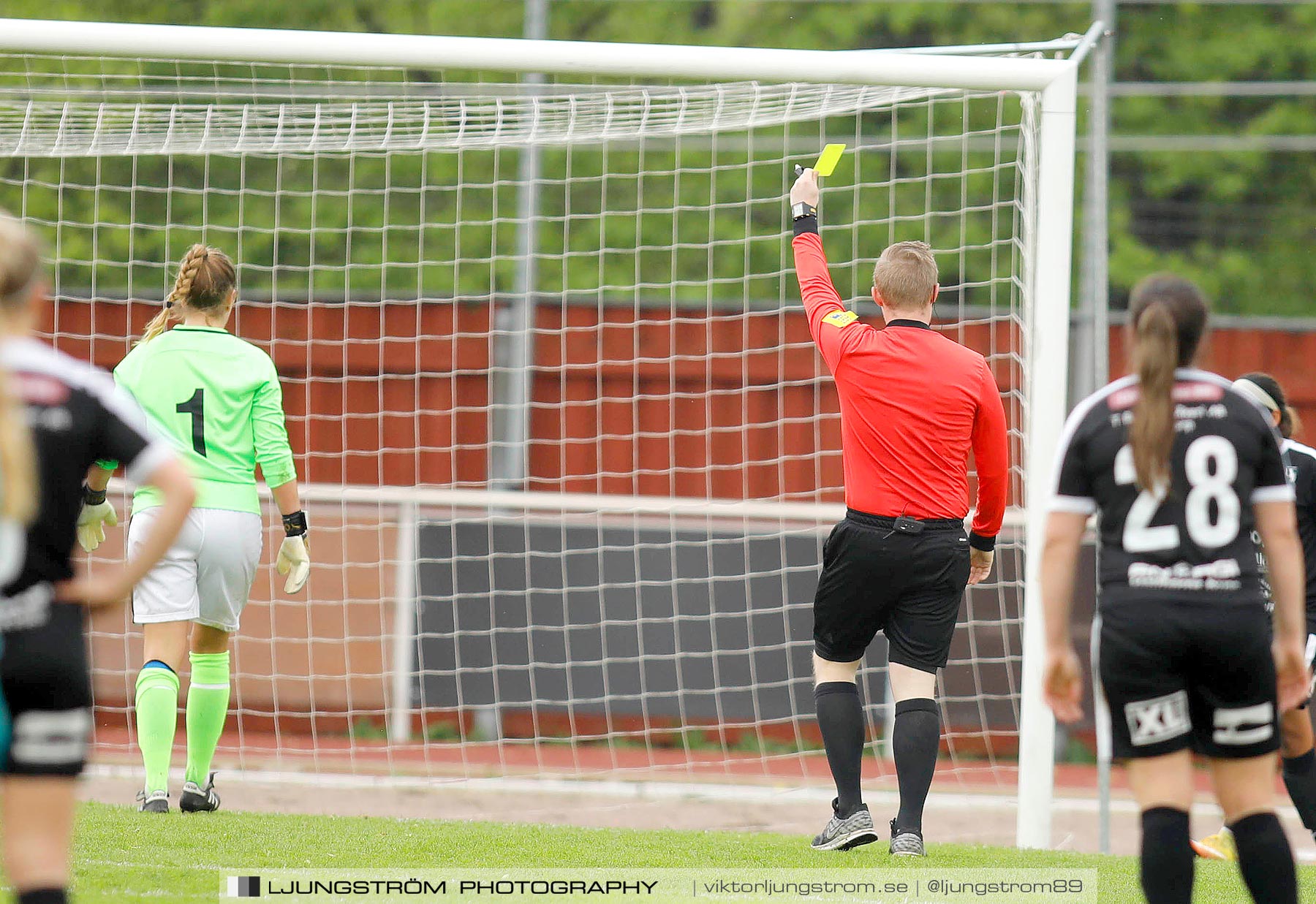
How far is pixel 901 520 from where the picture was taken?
4422 millimetres

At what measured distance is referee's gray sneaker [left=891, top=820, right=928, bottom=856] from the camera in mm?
4418

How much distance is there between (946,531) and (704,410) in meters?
5.37

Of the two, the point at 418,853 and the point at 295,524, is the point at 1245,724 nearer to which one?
the point at 418,853

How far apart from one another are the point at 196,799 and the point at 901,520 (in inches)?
109

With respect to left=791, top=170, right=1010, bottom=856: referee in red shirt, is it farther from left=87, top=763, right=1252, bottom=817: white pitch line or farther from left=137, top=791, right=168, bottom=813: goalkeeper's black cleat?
left=87, top=763, right=1252, bottom=817: white pitch line

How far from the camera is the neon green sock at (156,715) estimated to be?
4.93m

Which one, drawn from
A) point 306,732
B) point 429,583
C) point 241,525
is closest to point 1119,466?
point 241,525

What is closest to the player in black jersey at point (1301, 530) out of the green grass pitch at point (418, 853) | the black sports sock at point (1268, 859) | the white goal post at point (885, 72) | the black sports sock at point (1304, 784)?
the black sports sock at point (1304, 784)

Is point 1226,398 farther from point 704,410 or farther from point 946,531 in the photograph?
point 704,410

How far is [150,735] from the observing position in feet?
16.3

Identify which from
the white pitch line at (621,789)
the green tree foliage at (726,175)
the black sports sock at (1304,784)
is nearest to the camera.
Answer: the black sports sock at (1304,784)

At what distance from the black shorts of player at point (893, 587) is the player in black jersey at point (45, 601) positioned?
8.20 feet

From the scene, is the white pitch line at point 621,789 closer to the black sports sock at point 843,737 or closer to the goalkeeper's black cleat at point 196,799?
the goalkeeper's black cleat at point 196,799

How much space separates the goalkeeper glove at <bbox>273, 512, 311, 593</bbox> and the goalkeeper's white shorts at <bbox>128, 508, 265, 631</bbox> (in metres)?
0.12
